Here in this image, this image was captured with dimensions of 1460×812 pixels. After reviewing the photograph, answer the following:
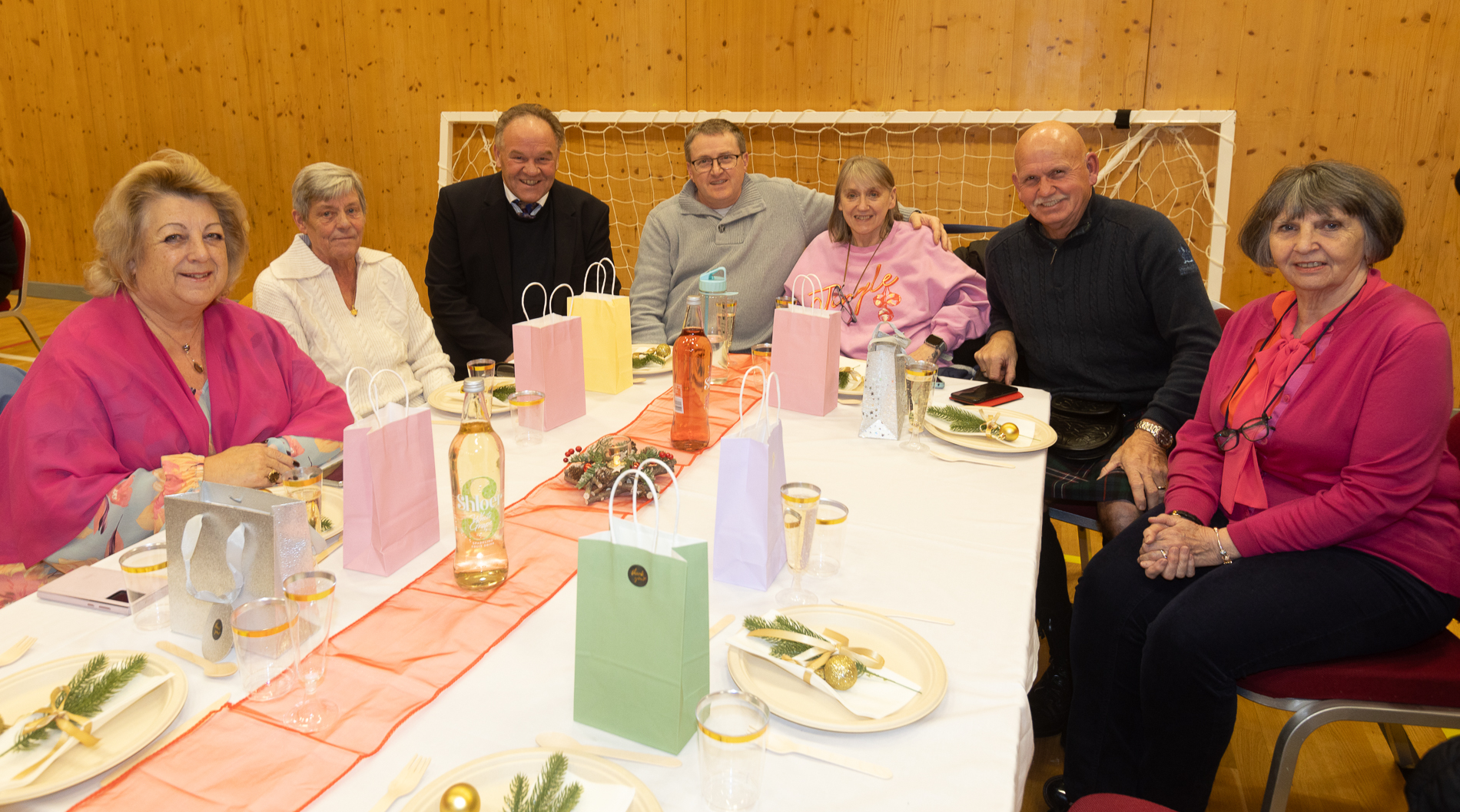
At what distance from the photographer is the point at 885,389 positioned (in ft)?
6.49

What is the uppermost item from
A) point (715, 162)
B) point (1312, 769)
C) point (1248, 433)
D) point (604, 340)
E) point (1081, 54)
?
point (1081, 54)

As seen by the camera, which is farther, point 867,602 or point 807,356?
point 807,356

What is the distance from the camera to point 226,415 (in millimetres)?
1867

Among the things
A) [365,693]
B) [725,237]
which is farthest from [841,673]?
[725,237]

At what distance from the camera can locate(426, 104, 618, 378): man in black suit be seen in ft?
11.7

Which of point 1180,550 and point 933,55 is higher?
point 933,55

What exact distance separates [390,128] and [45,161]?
366 cm

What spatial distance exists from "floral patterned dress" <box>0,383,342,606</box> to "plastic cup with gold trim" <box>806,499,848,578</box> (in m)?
1.06

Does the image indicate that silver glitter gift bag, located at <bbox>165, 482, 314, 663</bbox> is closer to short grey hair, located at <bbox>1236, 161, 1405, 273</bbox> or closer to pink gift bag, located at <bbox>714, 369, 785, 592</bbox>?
pink gift bag, located at <bbox>714, 369, 785, 592</bbox>

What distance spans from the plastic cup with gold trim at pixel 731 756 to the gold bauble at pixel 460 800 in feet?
0.72

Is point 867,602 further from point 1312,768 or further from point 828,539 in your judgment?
point 1312,768

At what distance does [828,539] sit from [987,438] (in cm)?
75

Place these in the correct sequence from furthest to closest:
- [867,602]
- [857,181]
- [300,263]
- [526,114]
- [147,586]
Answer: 1. [526,114]
2. [857,181]
3. [300,263]
4. [867,602]
5. [147,586]

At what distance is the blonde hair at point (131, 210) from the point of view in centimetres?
176
